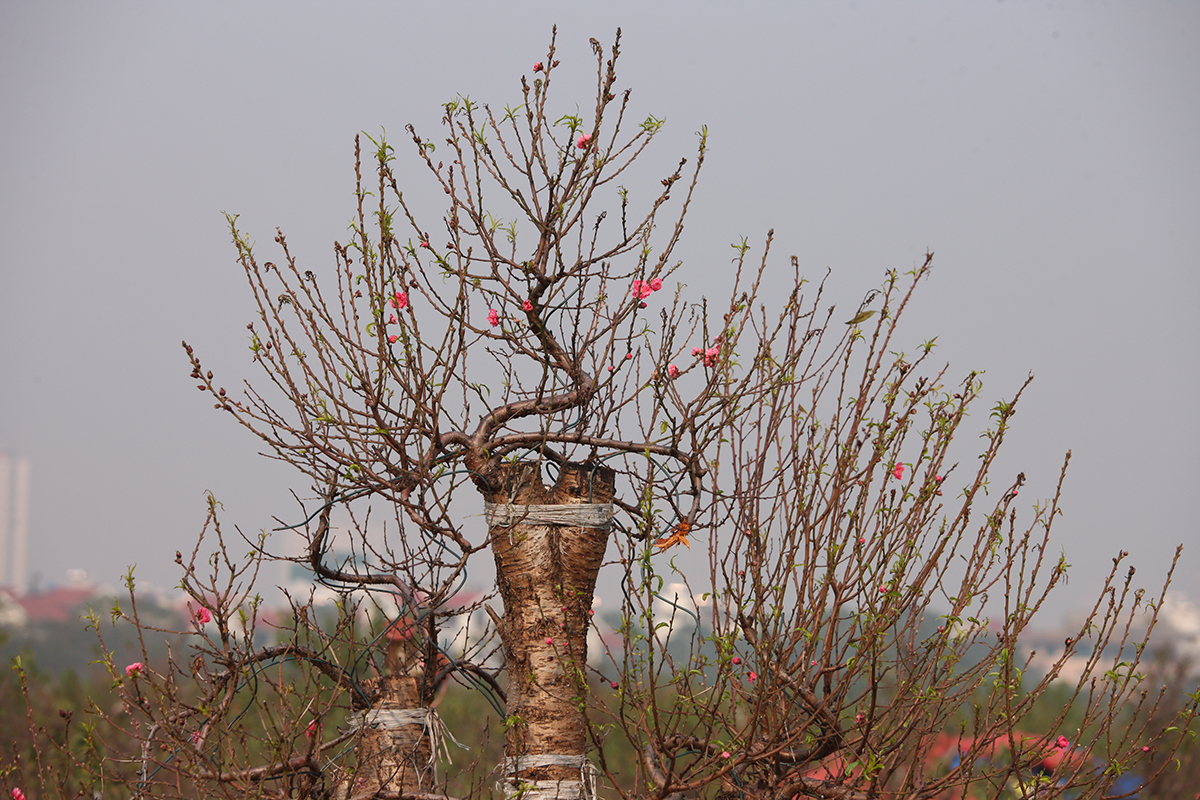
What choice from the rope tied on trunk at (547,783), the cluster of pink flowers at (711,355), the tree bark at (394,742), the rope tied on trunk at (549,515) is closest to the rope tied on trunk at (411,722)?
the tree bark at (394,742)

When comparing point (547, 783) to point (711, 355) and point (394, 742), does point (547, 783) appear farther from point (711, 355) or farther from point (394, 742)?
point (711, 355)

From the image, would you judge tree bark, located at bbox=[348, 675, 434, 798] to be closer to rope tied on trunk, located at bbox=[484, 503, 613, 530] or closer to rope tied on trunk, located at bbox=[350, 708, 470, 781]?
rope tied on trunk, located at bbox=[350, 708, 470, 781]

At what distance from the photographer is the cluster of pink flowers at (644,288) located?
3.35 meters

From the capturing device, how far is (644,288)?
A: 335 cm

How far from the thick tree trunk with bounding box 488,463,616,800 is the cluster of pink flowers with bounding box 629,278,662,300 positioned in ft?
2.08

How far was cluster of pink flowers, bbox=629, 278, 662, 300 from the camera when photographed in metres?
3.35

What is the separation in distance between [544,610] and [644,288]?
1.18m

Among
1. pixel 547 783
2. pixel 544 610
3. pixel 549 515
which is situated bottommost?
pixel 547 783

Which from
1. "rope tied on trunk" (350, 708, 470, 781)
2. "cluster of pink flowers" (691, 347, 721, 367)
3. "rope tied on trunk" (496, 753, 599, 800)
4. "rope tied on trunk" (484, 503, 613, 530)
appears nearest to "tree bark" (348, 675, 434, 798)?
"rope tied on trunk" (350, 708, 470, 781)

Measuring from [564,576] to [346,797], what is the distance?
1033 mm

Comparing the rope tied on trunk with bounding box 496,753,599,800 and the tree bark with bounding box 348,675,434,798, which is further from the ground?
the tree bark with bounding box 348,675,434,798

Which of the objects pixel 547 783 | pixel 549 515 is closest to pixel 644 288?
pixel 549 515

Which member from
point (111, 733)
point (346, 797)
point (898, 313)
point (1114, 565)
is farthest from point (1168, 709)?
point (111, 733)

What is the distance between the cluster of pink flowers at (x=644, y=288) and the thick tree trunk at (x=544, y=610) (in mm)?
635
